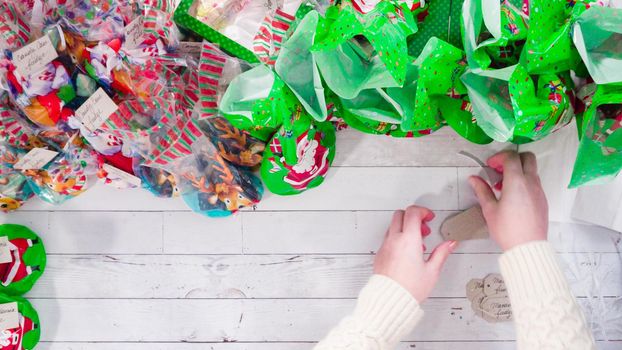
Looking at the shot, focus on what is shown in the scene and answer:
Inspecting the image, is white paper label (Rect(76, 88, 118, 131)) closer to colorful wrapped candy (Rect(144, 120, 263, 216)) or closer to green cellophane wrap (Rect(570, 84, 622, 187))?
colorful wrapped candy (Rect(144, 120, 263, 216))

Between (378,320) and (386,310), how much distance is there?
3cm

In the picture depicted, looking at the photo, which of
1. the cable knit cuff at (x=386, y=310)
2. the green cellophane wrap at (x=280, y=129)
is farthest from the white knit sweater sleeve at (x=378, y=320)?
the green cellophane wrap at (x=280, y=129)

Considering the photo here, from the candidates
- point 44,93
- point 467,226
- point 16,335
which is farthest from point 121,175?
point 467,226

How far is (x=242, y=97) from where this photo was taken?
40.4 inches

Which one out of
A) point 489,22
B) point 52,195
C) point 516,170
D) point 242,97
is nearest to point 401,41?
point 489,22

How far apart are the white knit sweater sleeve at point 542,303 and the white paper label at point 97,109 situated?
2.91 ft

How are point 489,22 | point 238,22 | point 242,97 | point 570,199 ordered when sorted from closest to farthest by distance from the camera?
point 489,22, point 242,97, point 238,22, point 570,199

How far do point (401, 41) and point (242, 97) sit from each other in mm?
312

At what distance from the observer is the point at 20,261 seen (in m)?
1.34

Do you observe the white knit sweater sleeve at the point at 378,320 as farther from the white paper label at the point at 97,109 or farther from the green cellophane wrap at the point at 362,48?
the white paper label at the point at 97,109

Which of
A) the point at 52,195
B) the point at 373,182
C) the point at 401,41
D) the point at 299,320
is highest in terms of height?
the point at 401,41

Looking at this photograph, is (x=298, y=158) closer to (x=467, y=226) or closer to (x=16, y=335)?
(x=467, y=226)

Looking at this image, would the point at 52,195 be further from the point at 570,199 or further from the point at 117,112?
the point at 570,199

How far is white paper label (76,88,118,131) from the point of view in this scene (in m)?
1.14
